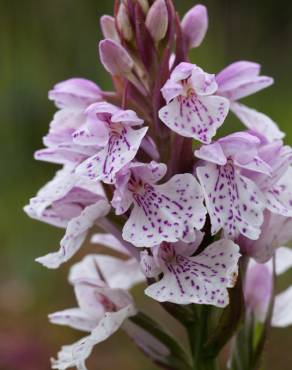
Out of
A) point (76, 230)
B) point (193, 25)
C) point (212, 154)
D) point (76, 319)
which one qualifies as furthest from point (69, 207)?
point (193, 25)

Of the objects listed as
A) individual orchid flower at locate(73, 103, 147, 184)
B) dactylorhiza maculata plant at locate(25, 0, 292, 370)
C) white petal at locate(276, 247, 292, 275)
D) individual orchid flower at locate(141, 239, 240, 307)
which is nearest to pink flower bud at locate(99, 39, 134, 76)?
dactylorhiza maculata plant at locate(25, 0, 292, 370)

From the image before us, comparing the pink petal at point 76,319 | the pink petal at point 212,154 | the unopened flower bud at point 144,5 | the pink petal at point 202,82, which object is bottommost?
the pink petal at point 76,319

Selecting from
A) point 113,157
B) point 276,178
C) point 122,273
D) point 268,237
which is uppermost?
point 113,157

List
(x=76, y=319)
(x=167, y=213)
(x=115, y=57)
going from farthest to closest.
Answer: (x=76, y=319)
(x=115, y=57)
(x=167, y=213)

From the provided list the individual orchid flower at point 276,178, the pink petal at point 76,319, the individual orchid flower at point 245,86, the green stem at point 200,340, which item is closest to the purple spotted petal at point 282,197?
the individual orchid flower at point 276,178

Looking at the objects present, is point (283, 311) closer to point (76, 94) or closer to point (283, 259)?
point (283, 259)

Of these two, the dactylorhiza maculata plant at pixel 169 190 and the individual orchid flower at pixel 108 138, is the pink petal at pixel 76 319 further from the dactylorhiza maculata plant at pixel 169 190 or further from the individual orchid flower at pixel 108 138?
the individual orchid flower at pixel 108 138

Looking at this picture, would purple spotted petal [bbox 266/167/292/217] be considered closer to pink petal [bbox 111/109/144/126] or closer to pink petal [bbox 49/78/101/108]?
pink petal [bbox 111/109/144/126]
